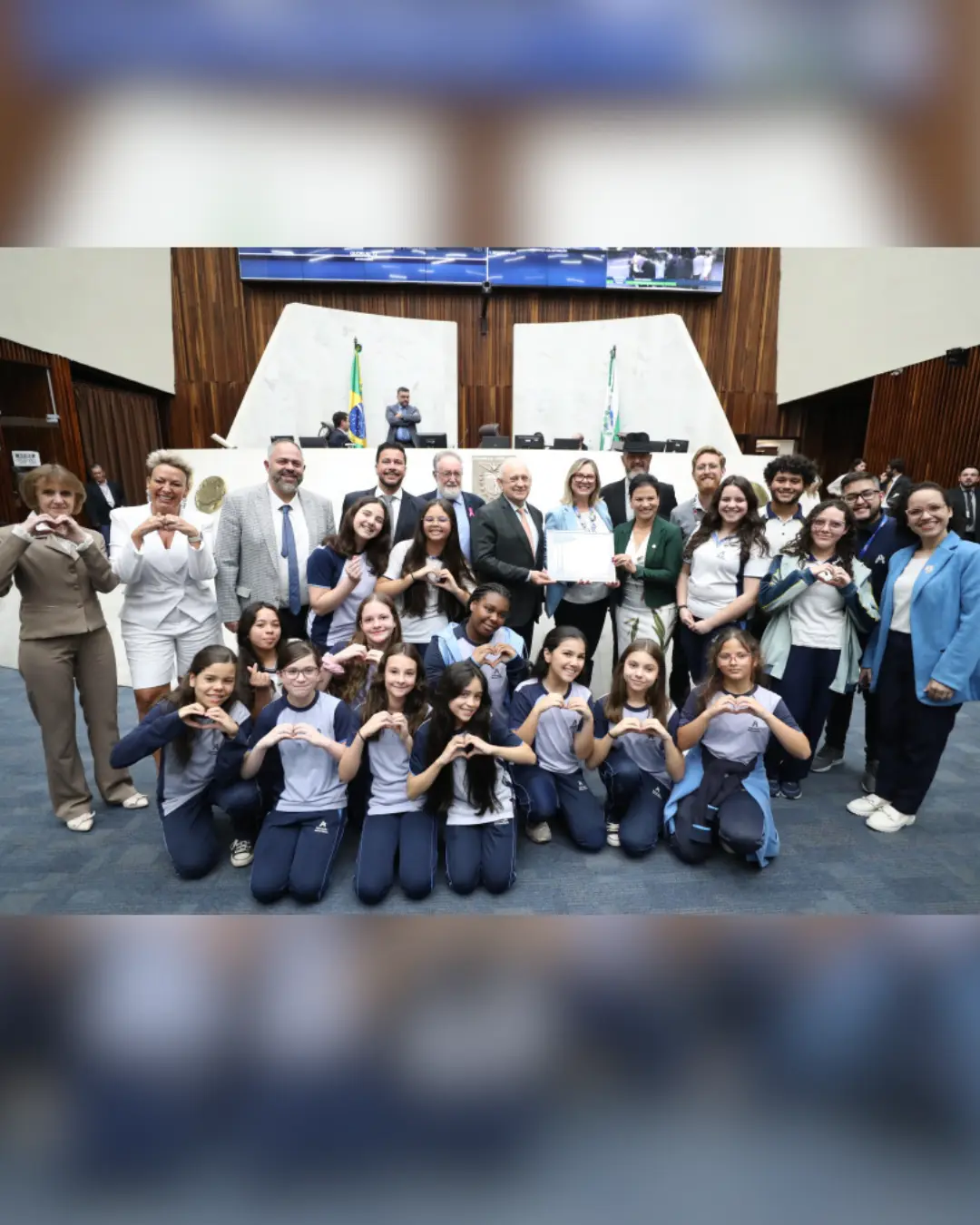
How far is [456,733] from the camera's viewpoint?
2604mm

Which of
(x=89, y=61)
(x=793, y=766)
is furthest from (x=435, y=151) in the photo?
(x=793, y=766)

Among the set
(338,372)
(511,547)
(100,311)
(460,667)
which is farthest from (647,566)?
(100,311)

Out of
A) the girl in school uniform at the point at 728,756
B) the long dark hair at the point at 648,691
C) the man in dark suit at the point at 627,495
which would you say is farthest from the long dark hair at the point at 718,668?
the man in dark suit at the point at 627,495

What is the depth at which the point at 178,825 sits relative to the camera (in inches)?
106

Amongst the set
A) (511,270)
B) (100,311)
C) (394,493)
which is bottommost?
(394,493)

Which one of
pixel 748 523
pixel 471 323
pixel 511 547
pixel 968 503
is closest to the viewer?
pixel 748 523

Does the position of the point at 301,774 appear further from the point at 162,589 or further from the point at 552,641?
the point at 552,641

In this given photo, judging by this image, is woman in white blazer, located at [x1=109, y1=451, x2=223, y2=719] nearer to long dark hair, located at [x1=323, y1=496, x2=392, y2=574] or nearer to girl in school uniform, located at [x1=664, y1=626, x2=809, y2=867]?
long dark hair, located at [x1=323, y1=496, x2=392, y2=574]

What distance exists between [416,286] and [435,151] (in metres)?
13.5

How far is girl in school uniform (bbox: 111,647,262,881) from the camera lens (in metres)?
2.57

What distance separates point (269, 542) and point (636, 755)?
1.96 m

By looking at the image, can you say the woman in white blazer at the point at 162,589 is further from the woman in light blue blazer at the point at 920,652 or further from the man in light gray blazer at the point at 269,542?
the woman in light blue blazer at the point at 920,652

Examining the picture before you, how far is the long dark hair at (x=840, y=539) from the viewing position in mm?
3090

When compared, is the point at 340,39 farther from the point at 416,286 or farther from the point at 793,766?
the point at 416,286
